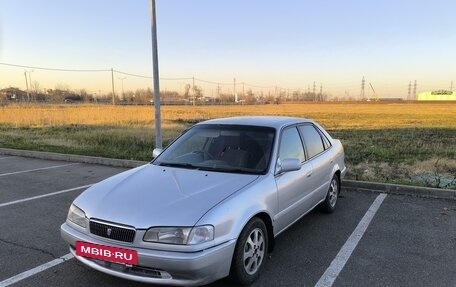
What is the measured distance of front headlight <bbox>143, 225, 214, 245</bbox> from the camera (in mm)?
3102

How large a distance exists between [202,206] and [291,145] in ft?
5.91

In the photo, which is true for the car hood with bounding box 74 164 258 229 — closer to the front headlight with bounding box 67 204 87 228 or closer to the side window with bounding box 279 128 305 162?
the front headlight with bounding box 67 204 87 228

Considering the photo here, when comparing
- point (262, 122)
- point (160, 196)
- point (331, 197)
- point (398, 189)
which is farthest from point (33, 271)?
point (398, 189)

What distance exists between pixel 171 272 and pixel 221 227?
51cm

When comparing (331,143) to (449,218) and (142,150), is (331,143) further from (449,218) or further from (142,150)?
(142,150)

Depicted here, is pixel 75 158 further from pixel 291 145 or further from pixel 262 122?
pixel 291 145

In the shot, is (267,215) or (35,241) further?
(35,241)

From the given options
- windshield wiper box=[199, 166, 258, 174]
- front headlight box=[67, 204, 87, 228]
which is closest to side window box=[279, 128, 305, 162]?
windshield wiper box=[199, 166, 258, 174]

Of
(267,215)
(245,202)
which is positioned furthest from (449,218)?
(245,202)

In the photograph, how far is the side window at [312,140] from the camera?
17.1 feet

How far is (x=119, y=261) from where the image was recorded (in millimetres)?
3201

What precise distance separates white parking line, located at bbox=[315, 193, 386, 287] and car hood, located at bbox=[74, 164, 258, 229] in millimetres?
1146

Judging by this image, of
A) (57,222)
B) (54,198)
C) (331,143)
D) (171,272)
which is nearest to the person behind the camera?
(171,272)

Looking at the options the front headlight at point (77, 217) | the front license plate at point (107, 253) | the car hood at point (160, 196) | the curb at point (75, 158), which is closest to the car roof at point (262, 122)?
the car hood at point (160, 196)
